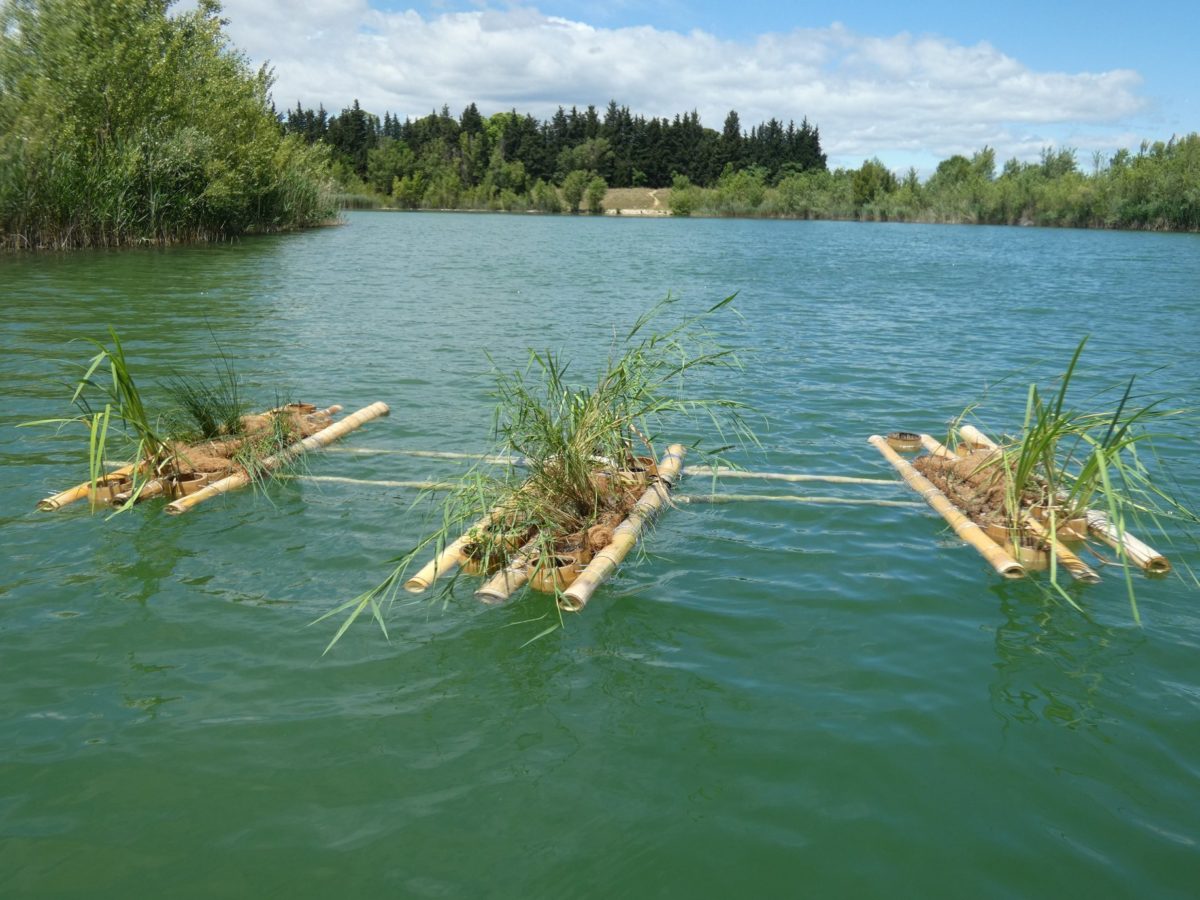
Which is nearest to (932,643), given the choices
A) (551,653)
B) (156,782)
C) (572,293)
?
(551,653)

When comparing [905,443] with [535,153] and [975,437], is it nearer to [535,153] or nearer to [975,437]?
[975,437]

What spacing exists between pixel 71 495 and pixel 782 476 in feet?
18.1

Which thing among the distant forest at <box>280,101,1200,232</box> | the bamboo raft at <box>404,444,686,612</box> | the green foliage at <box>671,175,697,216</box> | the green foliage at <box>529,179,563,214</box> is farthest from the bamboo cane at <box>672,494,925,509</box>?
the green foliage at <box>529,179,563,214</box>

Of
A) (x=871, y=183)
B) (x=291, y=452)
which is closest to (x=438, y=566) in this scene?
(x=291, y=452)

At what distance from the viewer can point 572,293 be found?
74.3ft

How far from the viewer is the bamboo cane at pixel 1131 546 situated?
240 inches

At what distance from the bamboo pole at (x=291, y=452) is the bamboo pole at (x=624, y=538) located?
314 cm

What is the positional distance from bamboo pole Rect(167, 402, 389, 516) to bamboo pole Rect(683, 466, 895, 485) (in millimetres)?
3355

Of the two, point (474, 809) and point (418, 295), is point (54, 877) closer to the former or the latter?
point (474, 809)

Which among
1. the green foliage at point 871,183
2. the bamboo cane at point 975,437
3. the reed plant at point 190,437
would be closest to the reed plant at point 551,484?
the reed plant at point 190,437

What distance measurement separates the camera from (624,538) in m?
6.10

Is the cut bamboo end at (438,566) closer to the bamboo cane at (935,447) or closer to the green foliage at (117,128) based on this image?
Result: the bamboo cane at (935,447)

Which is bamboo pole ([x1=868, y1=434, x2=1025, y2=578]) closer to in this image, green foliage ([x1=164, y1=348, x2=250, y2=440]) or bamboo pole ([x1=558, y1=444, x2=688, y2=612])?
bamboo pole ([x1=558, y1=444, x2=688, y2=612])

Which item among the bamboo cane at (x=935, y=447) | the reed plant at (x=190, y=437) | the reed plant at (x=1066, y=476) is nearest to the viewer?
the reed plant at (x=1066, y=476)
